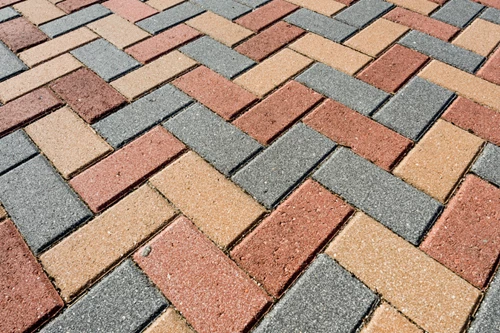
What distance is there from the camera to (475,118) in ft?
6.31

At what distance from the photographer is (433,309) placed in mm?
1306

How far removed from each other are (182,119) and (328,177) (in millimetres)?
743

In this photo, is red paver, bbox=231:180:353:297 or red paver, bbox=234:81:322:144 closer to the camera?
red paver, bbox=231:180:353:297

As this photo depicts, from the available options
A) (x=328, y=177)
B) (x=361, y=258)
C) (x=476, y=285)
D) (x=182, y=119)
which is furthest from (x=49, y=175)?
(x=476, y=285)

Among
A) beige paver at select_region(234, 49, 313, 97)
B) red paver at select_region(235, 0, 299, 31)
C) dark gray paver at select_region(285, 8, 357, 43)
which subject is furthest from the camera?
red paver at select_region(235, 0, 299, 31)

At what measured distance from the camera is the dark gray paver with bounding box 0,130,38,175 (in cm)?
174

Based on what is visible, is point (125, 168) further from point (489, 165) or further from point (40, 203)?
point (489, 165)

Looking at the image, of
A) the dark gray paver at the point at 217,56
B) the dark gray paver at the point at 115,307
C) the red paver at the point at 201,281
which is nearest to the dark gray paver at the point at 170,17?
the dark gray paver at the point at 217,56

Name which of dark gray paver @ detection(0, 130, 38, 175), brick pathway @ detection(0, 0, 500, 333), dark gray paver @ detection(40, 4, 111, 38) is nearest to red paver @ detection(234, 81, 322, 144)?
brick pathway @ detection(0, 0, 500, 333)

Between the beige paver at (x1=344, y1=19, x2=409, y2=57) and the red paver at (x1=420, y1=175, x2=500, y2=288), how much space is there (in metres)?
1.06

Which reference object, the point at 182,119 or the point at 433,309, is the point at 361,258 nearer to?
the point at 433,309

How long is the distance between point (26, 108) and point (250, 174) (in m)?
1.18

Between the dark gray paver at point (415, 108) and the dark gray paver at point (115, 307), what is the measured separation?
4.19 ft

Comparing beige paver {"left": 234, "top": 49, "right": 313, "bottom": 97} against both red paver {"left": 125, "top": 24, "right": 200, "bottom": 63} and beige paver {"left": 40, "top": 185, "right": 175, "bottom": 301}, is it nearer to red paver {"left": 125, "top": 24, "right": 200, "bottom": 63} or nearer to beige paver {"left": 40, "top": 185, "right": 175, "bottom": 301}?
red paver {"left": 125, "top": 24, "right": 200, "bottom": 63}
